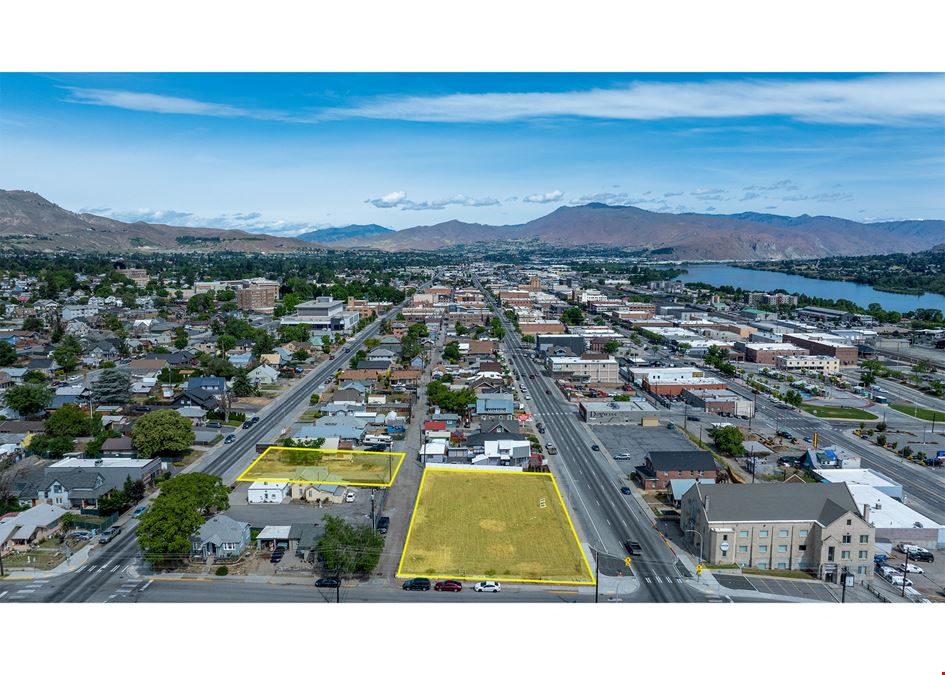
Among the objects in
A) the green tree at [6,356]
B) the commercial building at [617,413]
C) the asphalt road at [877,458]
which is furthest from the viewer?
the green tree at [6,356]

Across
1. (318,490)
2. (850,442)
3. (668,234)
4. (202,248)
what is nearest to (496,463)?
(318,490)

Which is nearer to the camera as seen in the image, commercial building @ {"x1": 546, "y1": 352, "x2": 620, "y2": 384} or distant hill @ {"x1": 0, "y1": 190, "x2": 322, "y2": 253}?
commercial building @ {"x1": 546, "y1": 352, "x2": 620, "y2": 384}

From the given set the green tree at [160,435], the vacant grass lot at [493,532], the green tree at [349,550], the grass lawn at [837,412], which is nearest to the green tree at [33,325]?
the green tree at [160,435]

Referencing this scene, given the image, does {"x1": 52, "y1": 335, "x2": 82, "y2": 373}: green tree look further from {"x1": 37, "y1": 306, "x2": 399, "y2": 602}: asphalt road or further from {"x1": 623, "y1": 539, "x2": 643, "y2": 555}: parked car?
{"x1": 623, "y1": 539, "x2": 643, "y2": 555}: parked car

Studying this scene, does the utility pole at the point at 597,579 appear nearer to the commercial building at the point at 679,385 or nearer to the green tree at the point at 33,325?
the commercial building at the point at 679,385

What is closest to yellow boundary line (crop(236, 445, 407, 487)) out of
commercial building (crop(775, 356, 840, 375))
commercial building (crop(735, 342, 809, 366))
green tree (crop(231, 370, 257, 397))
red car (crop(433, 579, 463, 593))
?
red car (crop(433, 579, 463, 593))

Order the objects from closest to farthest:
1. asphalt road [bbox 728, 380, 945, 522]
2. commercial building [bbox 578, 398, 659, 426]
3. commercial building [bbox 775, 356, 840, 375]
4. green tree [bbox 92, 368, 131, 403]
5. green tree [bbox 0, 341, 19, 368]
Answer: asphalt road [bbox 728, 380, 945, 522], commercial building [bbox 578, 398, 659, 426], green tree [bbox 92, 368, 131, 403], green tree [bbox 0, 341, 19, 368], commercial building [bbox 775, 356, 840, 375]

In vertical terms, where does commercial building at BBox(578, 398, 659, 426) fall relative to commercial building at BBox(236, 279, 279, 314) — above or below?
below
